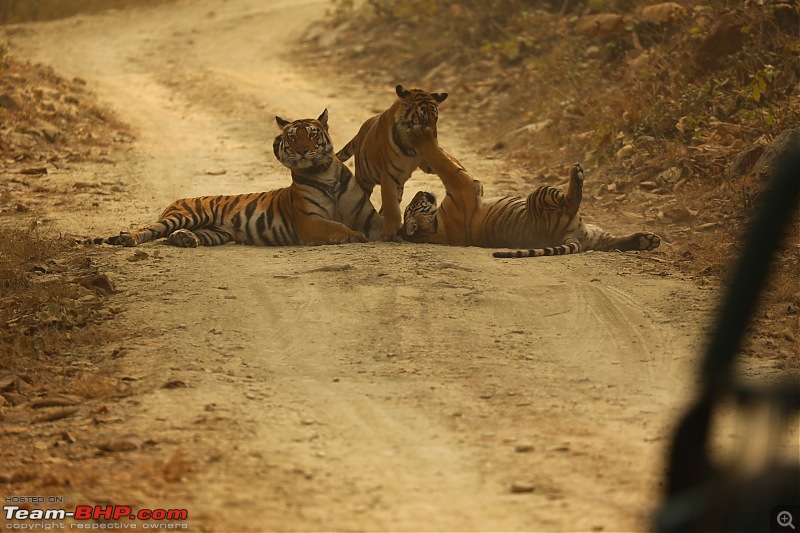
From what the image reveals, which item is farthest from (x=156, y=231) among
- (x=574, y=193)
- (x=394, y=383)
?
(x=394, y=383)

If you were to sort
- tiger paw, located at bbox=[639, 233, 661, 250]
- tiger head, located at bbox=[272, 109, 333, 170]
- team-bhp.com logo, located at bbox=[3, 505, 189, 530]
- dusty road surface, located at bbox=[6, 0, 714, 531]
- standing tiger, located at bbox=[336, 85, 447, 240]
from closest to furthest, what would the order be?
team-bhp.com logo, located at bbox=[3, 505, 189, 530] → dusty road surface, located at bbox=[6, 0, 714, 531] → tiger paw, located at bbox=[639, 233, 661, 250] → standing tiger, located at bbox=[336, 85, 447, 240] → tiger head, located at bbox=[272, 109, 333, 170]

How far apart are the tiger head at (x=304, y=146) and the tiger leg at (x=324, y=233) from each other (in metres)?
0.43

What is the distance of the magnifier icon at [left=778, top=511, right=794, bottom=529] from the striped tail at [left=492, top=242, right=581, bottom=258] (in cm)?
490

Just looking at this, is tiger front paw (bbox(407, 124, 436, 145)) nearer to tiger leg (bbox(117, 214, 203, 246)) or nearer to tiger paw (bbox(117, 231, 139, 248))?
tiger leg (bbox(117, 214, 203, 246))

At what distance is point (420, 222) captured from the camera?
298 inches

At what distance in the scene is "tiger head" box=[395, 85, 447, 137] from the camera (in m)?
7.57

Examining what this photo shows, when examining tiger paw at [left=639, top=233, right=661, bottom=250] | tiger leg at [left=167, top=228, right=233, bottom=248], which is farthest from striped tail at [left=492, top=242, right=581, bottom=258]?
tiger leg at [left=167, top=228, right=233, bottom=248]

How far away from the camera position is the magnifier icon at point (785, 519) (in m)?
1.92

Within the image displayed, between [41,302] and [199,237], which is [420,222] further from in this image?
[41,302]

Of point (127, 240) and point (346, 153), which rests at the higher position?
point (346, 153)

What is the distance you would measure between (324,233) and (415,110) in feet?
3.71

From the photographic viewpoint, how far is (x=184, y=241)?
7672 millimetres

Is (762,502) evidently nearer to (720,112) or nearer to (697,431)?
(697,431)

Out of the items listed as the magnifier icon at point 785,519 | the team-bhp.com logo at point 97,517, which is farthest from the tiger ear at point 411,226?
the magnifier icon at point 785,519
